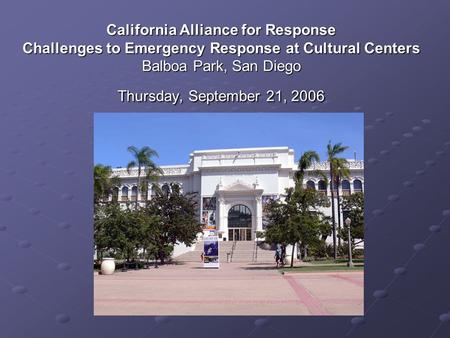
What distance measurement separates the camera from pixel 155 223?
721 inches

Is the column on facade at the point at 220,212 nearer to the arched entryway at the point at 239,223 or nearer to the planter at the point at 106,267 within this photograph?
the arched entryway at the point at 239,223

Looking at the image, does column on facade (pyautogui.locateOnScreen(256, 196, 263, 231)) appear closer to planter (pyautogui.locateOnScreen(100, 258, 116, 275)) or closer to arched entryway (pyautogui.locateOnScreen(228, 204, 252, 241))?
arched entryway (pyautogui.locateOnScreen(228, 204, 252, 241))

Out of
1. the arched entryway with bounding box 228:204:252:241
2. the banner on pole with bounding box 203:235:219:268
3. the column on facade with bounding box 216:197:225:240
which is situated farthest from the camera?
the column on facade with bounding box 216:197:225:240

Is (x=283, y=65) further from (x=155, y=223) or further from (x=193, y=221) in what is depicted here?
(x=193, y=221)

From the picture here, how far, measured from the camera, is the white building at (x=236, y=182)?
32406mm

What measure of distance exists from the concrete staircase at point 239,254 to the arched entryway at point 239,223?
2543 mm

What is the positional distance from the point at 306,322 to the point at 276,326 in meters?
0.37

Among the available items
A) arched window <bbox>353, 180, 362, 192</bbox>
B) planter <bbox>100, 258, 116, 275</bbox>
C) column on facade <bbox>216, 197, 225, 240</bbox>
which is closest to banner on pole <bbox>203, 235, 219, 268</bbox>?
planter <bbox>100, 258, 116, 275</bbox>

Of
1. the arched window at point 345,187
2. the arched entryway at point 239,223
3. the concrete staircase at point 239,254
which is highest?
the arched window at point 345,187

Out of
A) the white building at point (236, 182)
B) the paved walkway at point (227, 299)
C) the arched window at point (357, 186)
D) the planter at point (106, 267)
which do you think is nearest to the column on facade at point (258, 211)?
the white building at point (236, 182)

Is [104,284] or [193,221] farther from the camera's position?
[193,221]

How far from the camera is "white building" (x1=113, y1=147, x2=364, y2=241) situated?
106 feet
